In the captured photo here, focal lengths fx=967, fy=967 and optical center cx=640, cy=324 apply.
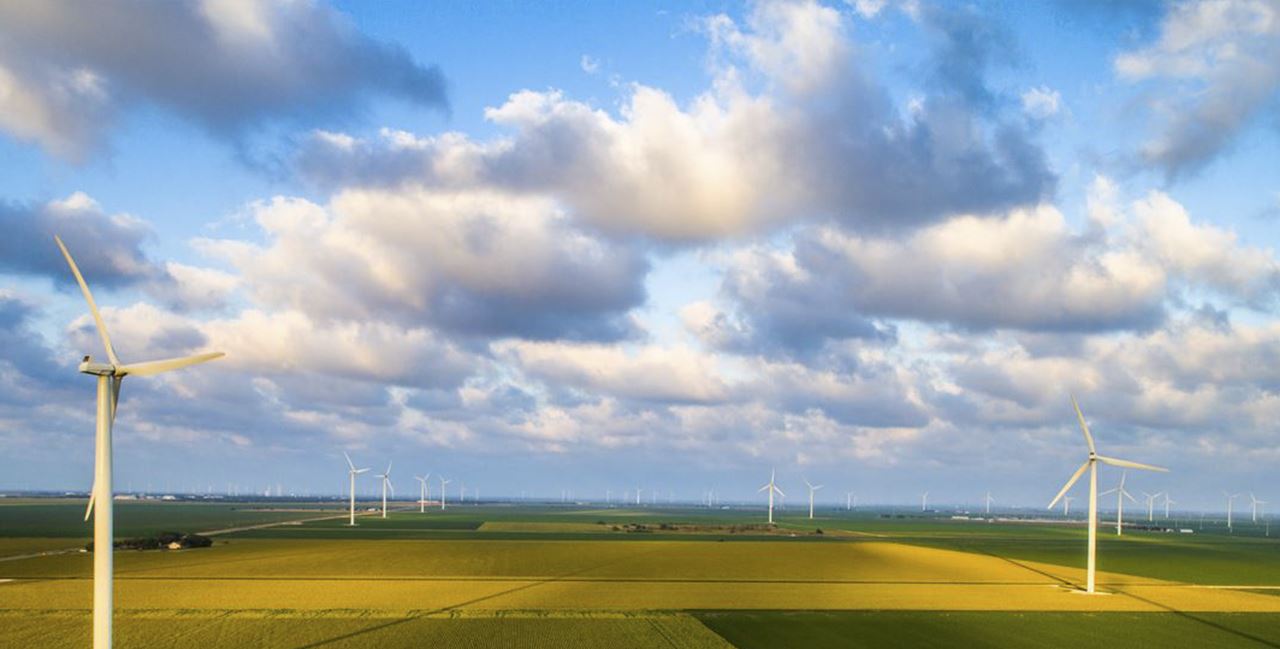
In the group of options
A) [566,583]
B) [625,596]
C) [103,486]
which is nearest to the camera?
[103,486]

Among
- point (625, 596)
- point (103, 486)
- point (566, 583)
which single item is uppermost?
point (103, 486)

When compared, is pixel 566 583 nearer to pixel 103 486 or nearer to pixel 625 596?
pixel 625 596

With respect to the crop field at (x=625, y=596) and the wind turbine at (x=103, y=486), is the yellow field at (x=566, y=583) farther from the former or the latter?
the wind turbine at (x=103, y=486)

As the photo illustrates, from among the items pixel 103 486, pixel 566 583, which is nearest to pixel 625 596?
pixel 566 583

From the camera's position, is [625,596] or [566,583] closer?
[625,596]

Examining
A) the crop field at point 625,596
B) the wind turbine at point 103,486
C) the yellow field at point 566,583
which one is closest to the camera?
the wind turbine at point 103,486

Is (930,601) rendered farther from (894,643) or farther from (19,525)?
(19,525)

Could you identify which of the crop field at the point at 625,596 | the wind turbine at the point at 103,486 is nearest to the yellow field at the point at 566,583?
the crop field at the point at 625,596

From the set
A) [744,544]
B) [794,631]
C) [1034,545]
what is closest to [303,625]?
[794,631]
